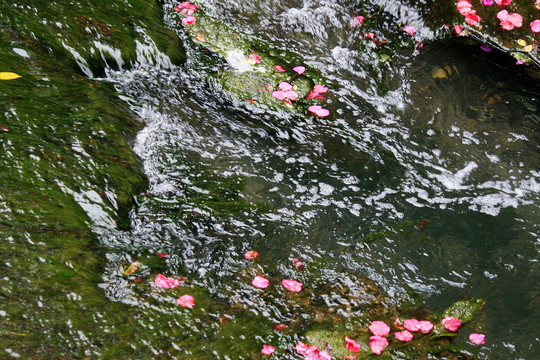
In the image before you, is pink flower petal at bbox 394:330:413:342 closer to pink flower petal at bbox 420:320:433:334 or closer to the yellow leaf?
pink flower petal at bbox 420:320:433:334

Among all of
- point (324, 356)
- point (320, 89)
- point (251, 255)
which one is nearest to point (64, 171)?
point (251, 255)

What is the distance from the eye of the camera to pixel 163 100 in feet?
15.1

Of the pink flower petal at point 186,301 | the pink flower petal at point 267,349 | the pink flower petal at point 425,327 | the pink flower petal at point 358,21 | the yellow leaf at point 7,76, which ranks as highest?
the pink flower petal at point 358,21

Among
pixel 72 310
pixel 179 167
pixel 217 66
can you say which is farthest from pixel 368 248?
pixel 217 66

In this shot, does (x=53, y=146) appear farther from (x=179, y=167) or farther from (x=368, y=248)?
(x=368, y=248)

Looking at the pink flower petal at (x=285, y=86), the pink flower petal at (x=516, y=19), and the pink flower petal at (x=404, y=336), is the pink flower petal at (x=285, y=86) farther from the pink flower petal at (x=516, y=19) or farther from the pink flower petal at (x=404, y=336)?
the pink flower petal at (x=404, y=336)

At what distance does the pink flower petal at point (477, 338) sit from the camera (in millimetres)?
3061

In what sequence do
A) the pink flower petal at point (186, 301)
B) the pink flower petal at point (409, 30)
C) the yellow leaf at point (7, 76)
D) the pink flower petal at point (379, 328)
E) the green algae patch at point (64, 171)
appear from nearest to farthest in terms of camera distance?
the green algae patch at point (64, 171)
the pink flower petal at point (186, 301)
the pink flower petal at point (379, 328)
the yellow leaf at point (7, 76)
the pink flower petal at point (409, 30)

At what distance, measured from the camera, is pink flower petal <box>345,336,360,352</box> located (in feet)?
9.11

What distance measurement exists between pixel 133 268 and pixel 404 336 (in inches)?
74.7

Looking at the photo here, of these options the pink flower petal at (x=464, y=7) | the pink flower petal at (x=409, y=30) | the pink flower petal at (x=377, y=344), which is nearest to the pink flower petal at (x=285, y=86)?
the pink flower petal at (x=409, y=30)

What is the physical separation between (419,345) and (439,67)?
13.2 ft

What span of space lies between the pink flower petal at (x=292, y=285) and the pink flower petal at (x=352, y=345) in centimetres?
50

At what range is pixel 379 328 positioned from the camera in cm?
295
